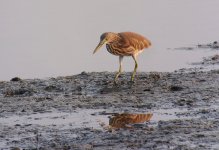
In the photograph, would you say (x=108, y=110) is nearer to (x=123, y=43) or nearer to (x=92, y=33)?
(x=123, y=43)

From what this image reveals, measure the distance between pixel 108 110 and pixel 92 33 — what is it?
789cm

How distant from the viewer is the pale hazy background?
15.3 meters

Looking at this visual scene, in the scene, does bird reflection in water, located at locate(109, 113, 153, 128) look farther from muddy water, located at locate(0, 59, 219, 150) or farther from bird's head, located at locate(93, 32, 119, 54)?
bird's head, located at locate(93, 32, 119, 54)

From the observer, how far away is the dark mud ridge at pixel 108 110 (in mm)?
8312

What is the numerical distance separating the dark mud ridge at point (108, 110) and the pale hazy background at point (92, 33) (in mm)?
1695

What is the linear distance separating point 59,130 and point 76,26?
33.0ft

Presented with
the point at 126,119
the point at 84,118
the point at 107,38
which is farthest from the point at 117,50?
the point at 126,119

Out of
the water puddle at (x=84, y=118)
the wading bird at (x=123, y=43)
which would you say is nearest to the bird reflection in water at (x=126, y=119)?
the water puddle at (x=84, y=118)

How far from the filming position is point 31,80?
43.6ft

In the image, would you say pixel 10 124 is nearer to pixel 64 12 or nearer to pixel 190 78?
pixel 190 78

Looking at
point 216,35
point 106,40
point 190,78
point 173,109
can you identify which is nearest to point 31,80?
point 106,40

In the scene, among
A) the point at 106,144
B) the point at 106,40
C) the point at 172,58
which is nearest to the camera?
the point at 106,144

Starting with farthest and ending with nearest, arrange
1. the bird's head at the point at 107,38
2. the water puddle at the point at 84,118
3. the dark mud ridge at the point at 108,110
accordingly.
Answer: the bird's head at the point at 107,38, the water puddle at the point at 84,118, the dark mud ridge at the point at 108,110

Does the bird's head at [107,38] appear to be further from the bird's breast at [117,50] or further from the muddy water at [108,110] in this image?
the muddy water at [108,110]
